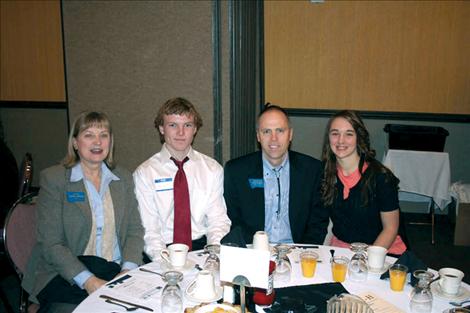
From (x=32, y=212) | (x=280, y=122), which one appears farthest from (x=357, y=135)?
(x=32, y=212)

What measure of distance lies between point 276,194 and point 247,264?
1384 mm

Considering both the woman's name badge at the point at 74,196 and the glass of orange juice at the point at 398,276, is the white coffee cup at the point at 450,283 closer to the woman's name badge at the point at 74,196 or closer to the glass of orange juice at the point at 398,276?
the glass of orange juice at the point at 398,276

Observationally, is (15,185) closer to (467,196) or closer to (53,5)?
(53,5)

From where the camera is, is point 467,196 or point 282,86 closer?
point 467,196

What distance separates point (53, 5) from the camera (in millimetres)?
5703

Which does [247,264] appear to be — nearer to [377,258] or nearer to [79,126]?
[377,258]

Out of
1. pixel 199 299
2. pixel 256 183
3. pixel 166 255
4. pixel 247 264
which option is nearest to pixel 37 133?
pixel 256 183

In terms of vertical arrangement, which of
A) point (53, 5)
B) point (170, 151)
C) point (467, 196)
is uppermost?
point (53, 5)

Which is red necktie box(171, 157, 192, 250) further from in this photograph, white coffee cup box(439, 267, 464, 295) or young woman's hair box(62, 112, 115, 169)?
white coffee cup box(439, 267, 464, 295)

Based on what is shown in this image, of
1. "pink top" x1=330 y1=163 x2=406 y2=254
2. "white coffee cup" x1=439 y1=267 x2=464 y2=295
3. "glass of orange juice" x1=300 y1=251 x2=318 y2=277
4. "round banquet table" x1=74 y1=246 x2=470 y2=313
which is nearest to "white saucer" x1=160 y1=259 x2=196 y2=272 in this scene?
"round banquet table" x1=74 y1=246 x2=470 y2=313

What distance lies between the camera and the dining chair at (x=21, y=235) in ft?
7.52

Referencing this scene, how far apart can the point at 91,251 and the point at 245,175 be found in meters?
0.96

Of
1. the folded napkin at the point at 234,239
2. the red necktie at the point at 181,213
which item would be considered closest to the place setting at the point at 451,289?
the folded napkin at the point at 234,239

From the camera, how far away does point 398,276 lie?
178 centimetres
